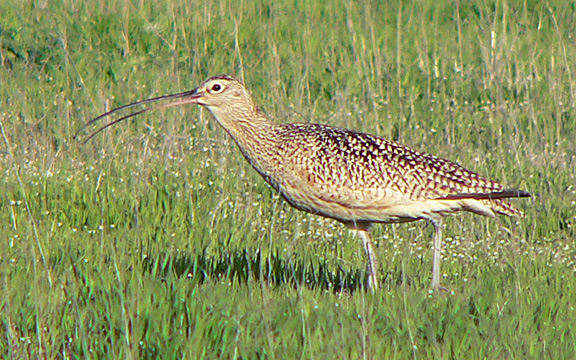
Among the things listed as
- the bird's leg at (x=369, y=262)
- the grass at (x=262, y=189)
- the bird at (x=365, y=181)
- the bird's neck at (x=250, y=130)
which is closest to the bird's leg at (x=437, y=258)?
the bird at (x=365, y=181)

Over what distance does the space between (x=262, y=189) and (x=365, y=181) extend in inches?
64.1

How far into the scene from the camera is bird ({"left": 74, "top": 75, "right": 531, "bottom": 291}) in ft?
17.3

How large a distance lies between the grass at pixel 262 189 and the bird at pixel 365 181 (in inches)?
10.7

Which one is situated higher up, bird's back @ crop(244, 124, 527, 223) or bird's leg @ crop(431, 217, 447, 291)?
bird's back @ crop(244, 124, 527, 223)

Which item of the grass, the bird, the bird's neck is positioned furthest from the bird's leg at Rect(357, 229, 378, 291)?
the bird's neck

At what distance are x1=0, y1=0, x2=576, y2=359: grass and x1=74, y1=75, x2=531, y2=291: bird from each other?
0.90 feet

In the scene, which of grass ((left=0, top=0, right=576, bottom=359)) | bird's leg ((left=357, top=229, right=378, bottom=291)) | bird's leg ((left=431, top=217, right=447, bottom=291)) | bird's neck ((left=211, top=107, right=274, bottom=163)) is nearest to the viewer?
grass ((left=0, top=0, right=576, bottom=359))

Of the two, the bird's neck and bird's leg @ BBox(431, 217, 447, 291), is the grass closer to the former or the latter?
bird's leg @ BBox(431, 217, 447, 291)

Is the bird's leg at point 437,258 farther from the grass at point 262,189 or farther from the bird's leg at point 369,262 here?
the bird's leg at point 369,262

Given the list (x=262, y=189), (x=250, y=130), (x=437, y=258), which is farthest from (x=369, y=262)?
(x=262, y=189)

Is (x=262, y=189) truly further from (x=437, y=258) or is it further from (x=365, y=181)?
(x=437, y=258)

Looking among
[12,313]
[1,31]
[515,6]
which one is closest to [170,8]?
[1,31]

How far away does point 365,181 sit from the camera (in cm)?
530

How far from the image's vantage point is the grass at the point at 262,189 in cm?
407
